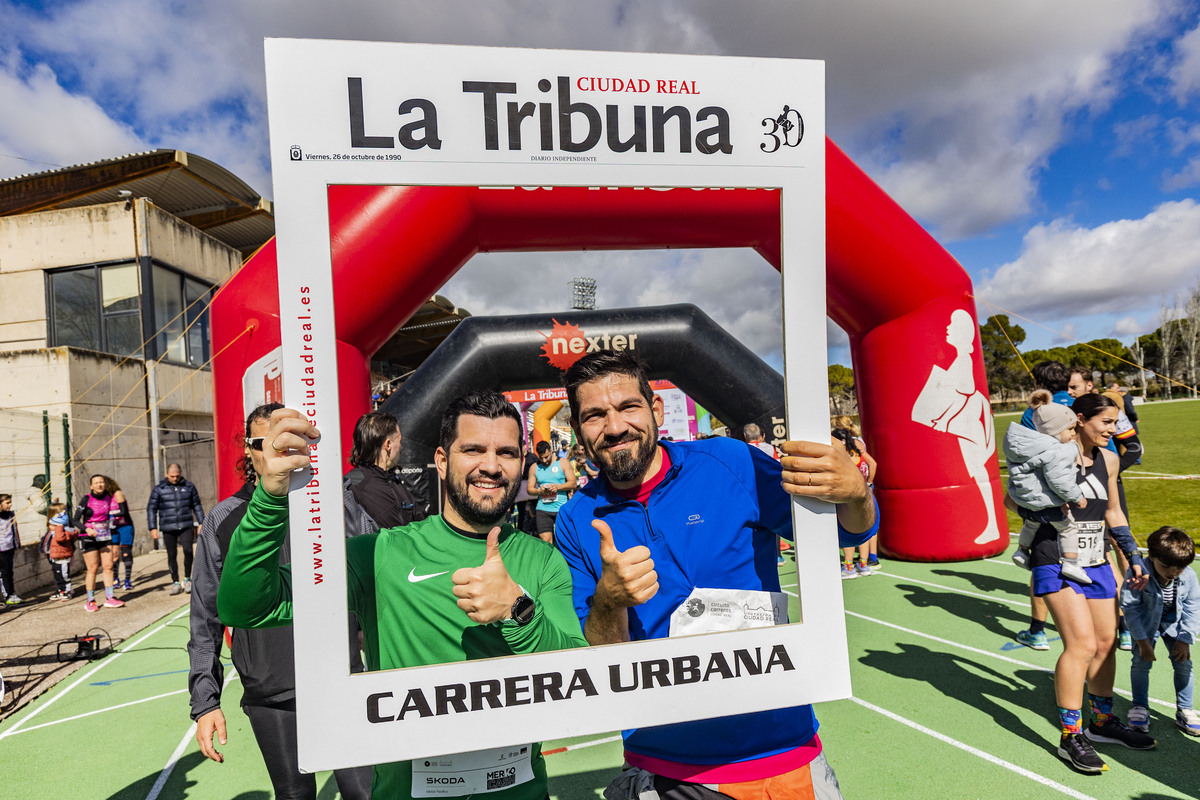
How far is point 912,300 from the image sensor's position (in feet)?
10.3

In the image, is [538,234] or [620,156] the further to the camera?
[538,234]

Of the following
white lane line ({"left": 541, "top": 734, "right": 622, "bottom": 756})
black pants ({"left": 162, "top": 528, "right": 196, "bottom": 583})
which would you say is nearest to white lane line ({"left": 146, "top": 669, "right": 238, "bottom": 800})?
white lane line ({"left": 541, "top": 734, "right": 622, "bottom": 756})

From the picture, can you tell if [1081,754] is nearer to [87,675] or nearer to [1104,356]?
[87,675]

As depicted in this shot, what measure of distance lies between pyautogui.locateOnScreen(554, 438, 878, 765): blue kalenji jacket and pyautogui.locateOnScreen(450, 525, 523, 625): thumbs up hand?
15.5 inches

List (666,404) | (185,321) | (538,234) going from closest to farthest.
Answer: (538,234)
(666,404)
(185,321)

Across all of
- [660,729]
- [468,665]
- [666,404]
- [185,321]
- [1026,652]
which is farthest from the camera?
[185,321]

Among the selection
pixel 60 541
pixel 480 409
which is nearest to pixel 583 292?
pixel 480 409

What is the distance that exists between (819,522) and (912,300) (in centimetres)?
232

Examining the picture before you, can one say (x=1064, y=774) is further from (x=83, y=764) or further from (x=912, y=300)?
(x=83, y=764)

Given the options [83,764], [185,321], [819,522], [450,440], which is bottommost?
[83,764]

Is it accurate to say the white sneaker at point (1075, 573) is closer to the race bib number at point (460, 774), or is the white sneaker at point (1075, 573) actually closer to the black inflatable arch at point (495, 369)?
the black inflatable arch at point (495, 369)

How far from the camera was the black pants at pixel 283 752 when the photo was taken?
2203 millimetres

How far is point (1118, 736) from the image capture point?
3.20 metres

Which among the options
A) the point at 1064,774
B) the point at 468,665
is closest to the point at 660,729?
the point at 468,665
